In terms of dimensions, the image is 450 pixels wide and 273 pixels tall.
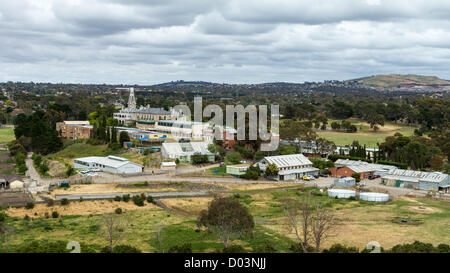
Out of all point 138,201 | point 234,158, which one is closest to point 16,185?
point 138,201

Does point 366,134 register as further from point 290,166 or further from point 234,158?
point 234,158

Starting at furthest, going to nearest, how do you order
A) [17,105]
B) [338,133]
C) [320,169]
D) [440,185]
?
[17,105] < [338,133] < [320,169] < [440,185]

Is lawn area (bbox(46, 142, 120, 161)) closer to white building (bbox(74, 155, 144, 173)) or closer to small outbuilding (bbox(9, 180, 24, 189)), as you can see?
white building (bbox(74, 155, 144, 173))

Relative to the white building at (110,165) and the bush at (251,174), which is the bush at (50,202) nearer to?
the white building at (110,165)

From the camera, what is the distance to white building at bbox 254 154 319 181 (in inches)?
1901

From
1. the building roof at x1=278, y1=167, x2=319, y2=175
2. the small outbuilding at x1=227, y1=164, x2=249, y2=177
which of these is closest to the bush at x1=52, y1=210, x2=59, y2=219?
the small outbuilding at x1=227, y1=164, x2=249, y2=177

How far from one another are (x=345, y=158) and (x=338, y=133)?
104ft

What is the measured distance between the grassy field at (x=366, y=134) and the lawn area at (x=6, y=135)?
56.4 m

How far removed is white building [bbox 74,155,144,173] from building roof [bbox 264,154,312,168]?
47.9 ft

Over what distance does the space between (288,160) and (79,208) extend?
83.1 ft

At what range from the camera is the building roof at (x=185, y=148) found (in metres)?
55.0
